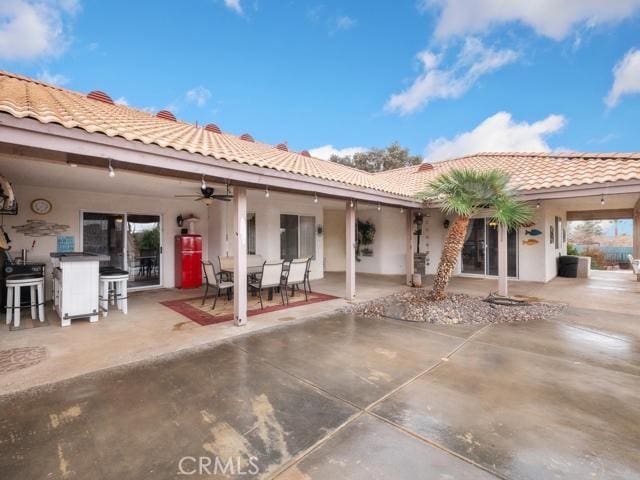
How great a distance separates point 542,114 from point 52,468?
22.2m

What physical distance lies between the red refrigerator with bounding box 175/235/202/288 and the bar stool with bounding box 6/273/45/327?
11.7 feet

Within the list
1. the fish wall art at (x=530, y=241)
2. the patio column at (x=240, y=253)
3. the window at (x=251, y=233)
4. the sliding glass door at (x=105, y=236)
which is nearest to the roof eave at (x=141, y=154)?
the patio column at (x=240, y=253)

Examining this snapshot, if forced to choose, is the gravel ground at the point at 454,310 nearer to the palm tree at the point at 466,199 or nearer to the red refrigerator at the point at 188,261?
the palm tree at the point at 466,199

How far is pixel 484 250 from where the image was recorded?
10.4 m

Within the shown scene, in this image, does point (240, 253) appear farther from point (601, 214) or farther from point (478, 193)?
point (601, 214)

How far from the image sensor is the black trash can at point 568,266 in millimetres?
10695

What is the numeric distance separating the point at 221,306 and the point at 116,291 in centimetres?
220

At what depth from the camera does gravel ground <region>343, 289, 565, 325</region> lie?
555cm

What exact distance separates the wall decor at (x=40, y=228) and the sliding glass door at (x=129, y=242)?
20.9 inches

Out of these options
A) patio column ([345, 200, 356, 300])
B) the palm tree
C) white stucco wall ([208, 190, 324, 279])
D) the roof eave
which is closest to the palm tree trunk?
the palm tree

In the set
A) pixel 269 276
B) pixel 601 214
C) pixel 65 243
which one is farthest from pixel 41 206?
pixel 601 214

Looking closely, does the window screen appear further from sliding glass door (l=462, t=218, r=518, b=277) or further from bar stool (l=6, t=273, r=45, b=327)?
sliding glass door (l=462, t=218, r=518, b=277)

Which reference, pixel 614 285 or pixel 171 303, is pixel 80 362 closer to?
pixel 171 303

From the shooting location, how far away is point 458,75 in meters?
15.1
